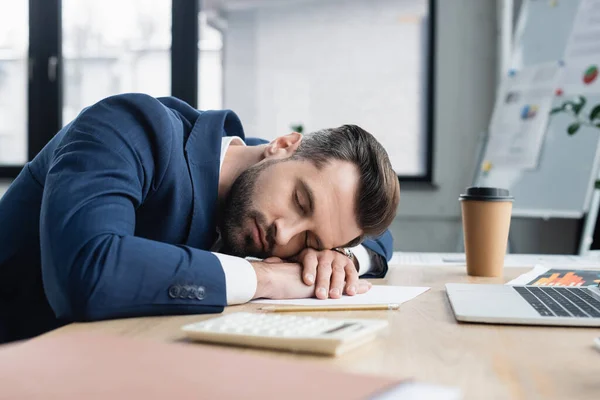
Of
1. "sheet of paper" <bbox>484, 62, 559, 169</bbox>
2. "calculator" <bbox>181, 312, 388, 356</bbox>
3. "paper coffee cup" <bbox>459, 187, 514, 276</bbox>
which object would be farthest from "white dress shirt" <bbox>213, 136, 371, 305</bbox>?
"sheet of paper" <bbox>484, 62, 559, 169</bbox>

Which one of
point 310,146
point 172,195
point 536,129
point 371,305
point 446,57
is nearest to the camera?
point 371,305

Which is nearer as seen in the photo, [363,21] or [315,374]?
[315,374]

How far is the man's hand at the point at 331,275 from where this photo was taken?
3.32 ft

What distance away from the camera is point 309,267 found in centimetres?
106

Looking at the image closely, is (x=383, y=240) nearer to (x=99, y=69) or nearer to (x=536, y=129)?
(x=536, y=129)

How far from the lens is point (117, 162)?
101 centimetres

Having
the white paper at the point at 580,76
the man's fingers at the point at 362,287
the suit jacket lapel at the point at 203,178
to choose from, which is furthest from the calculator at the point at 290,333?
the white paper at the point at 580,76

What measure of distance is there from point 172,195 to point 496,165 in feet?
7.91

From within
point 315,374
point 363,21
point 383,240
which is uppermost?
point 363,21

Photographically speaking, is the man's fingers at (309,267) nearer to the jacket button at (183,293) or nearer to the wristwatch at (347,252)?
the wristwatch at (347,252)

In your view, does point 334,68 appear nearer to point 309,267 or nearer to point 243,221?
point 243,221

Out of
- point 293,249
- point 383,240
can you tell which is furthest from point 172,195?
point 383,240

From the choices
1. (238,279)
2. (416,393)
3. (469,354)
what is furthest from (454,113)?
(416,393)

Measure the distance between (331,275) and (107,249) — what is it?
38cm
